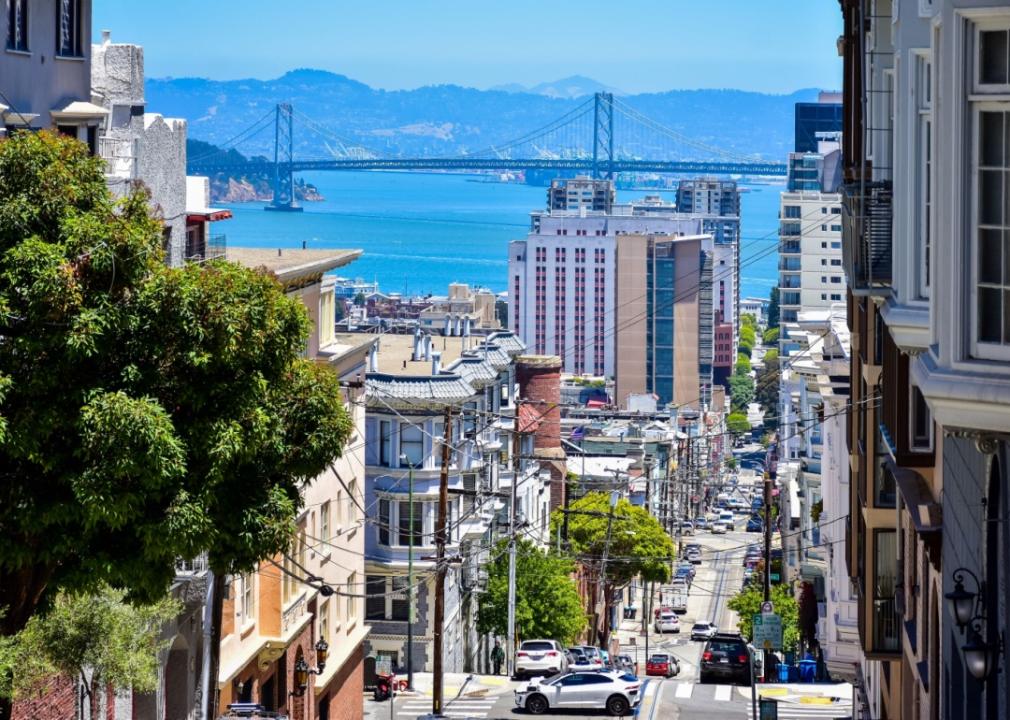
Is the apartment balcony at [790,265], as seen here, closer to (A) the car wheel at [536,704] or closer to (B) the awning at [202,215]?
(A) the car wheel at [536,704]

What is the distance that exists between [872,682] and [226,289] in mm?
14927

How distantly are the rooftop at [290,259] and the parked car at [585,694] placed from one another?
9.57 meters

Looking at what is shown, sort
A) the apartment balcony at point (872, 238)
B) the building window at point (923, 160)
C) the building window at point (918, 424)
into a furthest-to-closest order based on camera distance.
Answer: the building window at point (918, 424), the apartment balcony at point (872, 238), the building window at point (923, 160)

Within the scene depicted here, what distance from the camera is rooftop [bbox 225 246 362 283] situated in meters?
33.5

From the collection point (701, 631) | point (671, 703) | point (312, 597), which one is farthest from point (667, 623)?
point (312, 597)

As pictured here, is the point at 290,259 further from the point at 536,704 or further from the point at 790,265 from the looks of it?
the point at 790,265

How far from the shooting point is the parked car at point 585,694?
39.5 m

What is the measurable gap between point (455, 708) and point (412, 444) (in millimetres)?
14187

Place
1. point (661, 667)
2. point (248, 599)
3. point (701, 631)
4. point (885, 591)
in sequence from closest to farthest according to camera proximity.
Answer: point (885, 591) → point (248, 599) → point (661, 667) → point (701, 631)

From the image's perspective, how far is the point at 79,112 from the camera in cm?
2345

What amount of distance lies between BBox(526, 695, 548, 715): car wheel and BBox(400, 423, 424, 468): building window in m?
15.5

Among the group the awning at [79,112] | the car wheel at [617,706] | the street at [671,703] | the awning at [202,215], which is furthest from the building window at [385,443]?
the awning at [79,112]

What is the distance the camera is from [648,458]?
142m

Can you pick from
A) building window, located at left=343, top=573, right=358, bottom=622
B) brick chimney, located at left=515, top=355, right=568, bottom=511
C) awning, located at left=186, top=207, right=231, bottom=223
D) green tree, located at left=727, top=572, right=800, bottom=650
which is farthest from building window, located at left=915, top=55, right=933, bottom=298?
brick chimney, located at left=515, top=355, right=568, bottom=511
